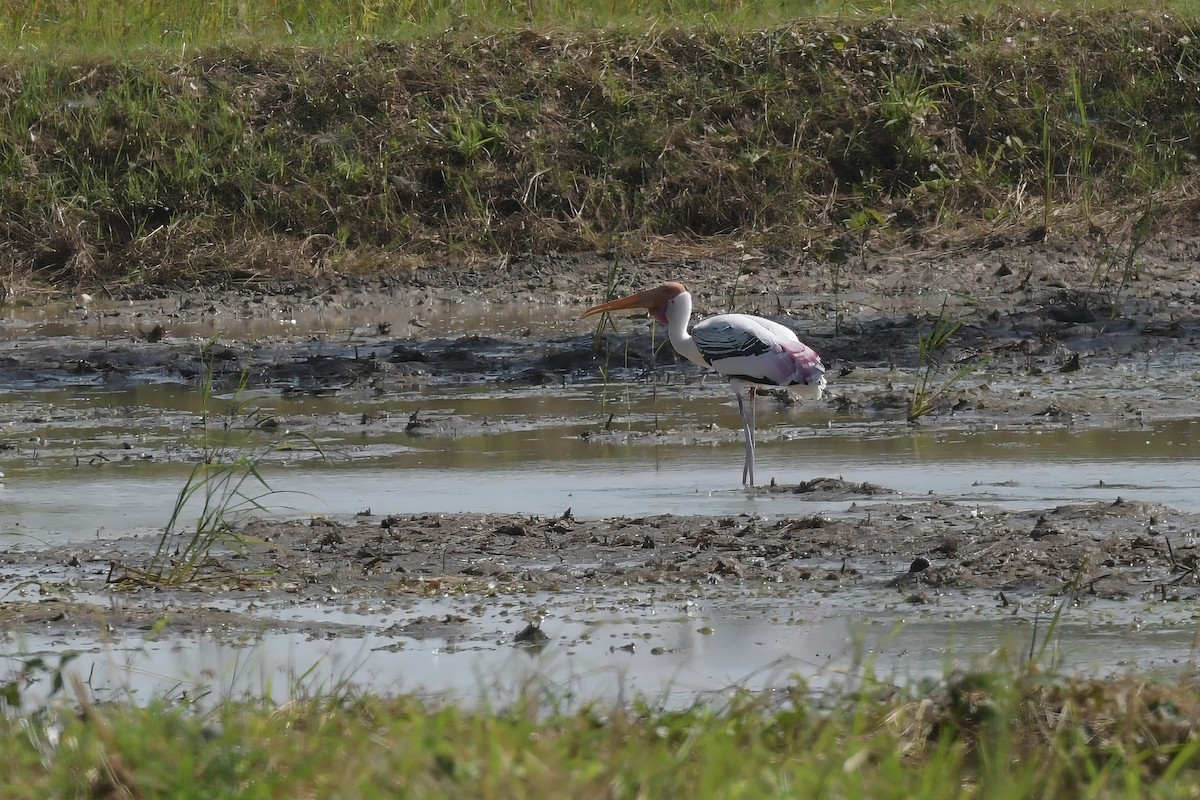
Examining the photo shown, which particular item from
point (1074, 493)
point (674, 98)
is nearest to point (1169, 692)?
point (1074, 493)

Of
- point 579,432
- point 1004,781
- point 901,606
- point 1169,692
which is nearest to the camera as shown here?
point 1004,781

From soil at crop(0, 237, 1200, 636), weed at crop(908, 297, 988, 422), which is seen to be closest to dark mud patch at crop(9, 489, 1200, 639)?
soil at crop(0, 237, 1200, 636)

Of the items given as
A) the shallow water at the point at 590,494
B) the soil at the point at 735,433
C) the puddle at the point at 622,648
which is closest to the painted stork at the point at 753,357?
the shallow water at the point at 590,494

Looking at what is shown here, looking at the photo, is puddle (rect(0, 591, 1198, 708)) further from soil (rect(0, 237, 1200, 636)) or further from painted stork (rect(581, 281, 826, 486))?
painted stork (rect(581, 281, 826, 486))

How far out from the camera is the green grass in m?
3.12

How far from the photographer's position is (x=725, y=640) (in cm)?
512

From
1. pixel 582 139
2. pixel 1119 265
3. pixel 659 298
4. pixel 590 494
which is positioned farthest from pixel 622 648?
pixel 582 139

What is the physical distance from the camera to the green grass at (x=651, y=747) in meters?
3.12

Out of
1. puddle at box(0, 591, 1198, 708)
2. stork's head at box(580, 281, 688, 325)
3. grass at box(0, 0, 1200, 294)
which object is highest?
grass at box(0, 0, 1200, 294)

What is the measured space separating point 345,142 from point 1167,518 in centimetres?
1036

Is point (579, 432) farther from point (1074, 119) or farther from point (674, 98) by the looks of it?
point (1074, 119)

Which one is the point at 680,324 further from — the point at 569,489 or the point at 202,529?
the point at 202,529

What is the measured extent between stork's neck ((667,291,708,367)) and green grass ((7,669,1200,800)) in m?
5.27

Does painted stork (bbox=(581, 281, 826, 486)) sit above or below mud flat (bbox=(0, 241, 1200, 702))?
above
